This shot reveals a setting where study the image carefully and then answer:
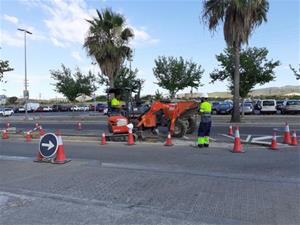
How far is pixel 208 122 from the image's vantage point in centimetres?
1234

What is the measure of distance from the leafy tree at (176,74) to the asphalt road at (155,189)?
29.4m

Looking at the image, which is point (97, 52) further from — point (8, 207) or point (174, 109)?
point (8, 207)

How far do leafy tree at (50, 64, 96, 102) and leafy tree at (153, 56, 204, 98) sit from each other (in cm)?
980

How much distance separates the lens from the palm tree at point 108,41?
2638cm

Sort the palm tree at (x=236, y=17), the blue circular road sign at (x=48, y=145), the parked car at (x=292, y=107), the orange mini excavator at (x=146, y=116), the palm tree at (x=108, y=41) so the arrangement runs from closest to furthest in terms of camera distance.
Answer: the blue circular road sign at (x=48, y=145) → the orange mini excavator at (x=146, y=116) → the palm tree at (x=236, y=17) → the palm tree at (x=108, y=41) → the parked car at (x=292, y=107)

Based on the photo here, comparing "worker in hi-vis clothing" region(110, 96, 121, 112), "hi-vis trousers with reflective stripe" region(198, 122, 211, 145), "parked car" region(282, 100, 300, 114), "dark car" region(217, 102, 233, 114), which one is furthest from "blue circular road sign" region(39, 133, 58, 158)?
"dark car" region(217, 102, 233, 114)

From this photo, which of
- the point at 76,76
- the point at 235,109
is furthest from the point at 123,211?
the point at 76,76

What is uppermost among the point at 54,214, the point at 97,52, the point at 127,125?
the point at 97,52

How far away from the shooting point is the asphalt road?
16.8 ft

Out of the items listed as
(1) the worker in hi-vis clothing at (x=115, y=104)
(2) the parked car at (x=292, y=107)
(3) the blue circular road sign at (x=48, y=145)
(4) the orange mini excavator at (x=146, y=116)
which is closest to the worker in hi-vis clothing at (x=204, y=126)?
(4) the orange mini excavator at (x=146, y=116)

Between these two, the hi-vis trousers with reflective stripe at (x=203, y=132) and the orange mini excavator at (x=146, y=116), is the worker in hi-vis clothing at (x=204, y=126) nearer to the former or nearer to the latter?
the hi-vis trousers with reflective stripe at (x=203, y=132)

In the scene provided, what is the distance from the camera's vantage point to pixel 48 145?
948 centimetres

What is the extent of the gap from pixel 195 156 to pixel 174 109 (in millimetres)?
5016

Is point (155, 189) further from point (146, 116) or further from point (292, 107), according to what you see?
point (292, 107)
